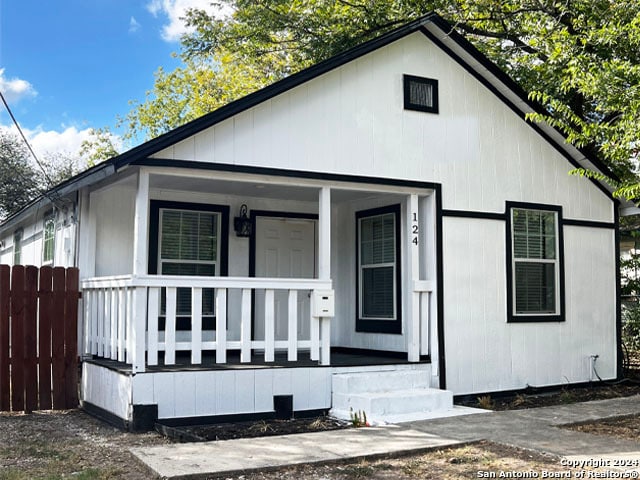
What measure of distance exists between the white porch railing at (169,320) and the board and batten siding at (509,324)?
2.01 meters

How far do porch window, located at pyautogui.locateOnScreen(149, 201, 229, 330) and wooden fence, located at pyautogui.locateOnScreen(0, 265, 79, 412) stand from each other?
54.1 inches

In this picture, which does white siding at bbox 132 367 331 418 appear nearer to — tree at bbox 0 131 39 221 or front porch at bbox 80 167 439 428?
front porch at bbox 80 167 439 428

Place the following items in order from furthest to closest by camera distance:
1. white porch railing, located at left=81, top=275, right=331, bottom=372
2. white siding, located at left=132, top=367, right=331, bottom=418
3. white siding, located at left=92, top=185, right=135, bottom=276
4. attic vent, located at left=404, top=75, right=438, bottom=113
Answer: attic vent, located at left=404, top=75, right=438, bottom=113 < white siding, located at left=92, top=185, right=135, bottom=276 < white porch railing, located at left=81, top=275, right=331, bottom=372 < white siding, located at left=132, top=367, right=331, bottom=418

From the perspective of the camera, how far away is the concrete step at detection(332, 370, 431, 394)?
27.7ft

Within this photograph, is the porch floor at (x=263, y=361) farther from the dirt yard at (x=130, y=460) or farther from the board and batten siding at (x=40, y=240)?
the board and batten siding at (x=40, y=240)

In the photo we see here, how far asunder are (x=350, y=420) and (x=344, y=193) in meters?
3.39

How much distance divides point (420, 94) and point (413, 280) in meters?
2.48

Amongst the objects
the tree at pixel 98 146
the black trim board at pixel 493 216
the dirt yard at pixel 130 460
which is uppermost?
the tree at pixel 98 146

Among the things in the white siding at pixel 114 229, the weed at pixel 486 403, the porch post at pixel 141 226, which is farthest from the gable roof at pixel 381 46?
the weed at pixel 486 403

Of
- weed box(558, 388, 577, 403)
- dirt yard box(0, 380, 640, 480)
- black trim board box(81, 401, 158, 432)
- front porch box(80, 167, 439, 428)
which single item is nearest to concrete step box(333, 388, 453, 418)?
front porch box(80, 167, 439, 428)

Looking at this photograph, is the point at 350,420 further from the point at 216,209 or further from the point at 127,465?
the point at 216,209

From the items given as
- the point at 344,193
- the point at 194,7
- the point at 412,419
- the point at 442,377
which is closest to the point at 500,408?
the point at 442,377

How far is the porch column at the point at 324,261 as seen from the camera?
8.48 m

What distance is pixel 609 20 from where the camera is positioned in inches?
444
